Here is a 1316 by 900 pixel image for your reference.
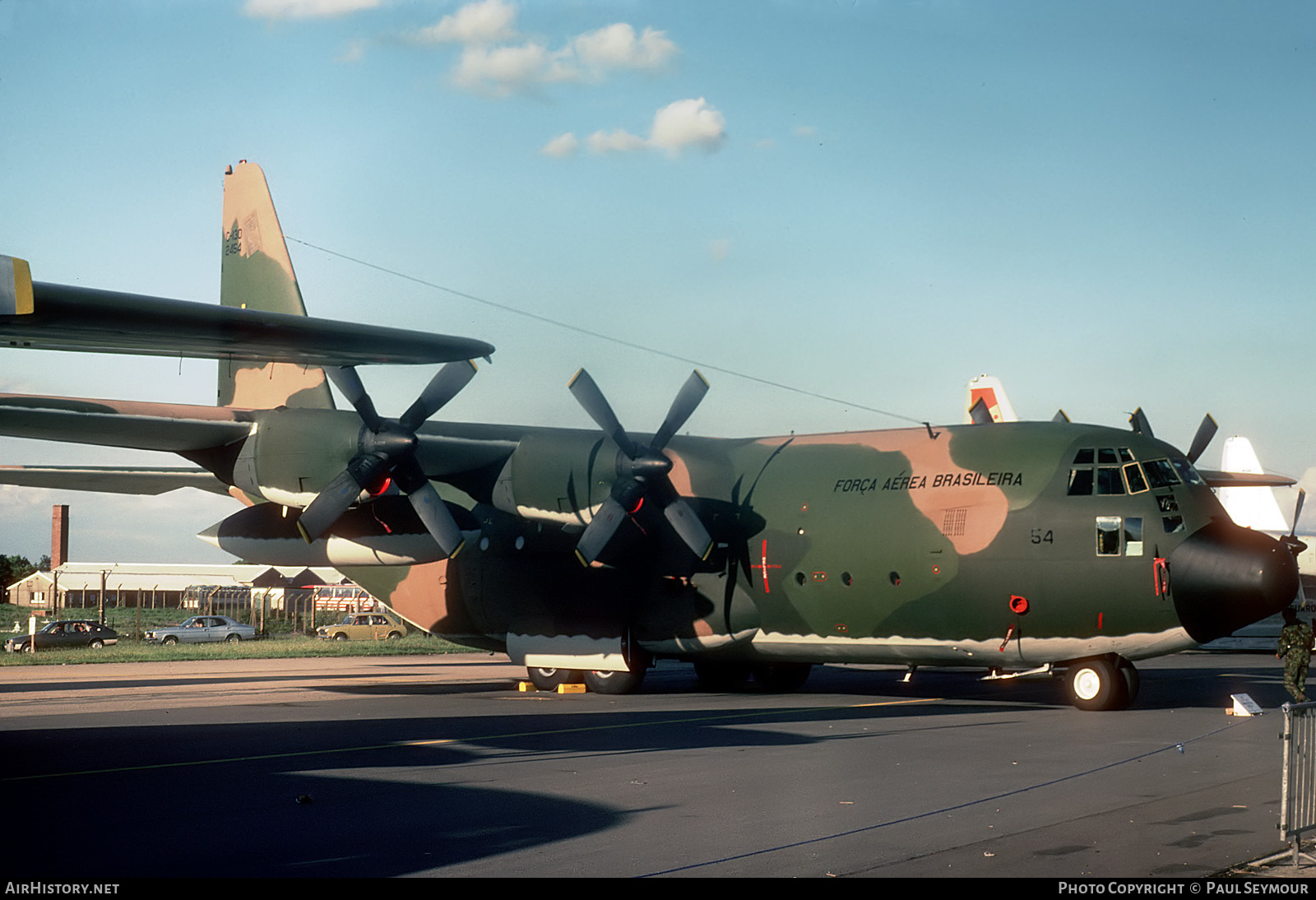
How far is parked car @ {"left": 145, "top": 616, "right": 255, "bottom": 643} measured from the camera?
5197 centimetres

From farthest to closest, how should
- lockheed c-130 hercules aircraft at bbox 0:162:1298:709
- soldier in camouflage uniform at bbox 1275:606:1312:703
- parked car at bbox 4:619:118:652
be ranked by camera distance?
parked car at bbox 4:619:118:652 < lockheed c-130 hercules aircraft at bbox 0:162:1298:709 < soldier in camouflage uniform at bbox 1275:606:1312:703

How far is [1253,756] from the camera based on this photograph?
14.4 m

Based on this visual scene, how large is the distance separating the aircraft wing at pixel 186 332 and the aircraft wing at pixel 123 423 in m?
14.3

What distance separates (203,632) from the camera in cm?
5269

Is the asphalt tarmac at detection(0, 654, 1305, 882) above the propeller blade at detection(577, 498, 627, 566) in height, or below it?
below

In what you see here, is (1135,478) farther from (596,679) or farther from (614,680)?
(596,679)

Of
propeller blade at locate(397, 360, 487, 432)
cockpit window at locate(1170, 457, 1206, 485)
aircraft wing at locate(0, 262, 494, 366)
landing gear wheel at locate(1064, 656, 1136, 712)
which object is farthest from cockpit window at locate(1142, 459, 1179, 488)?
aircraft wing at locate(0, 262, 494, 366)

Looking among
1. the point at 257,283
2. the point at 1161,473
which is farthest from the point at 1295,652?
the point at 257,283

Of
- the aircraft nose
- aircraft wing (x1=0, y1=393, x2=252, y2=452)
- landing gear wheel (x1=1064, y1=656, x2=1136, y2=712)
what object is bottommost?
landing gear wheel (x1=1064, y1=656, x2=1136, y2=712)

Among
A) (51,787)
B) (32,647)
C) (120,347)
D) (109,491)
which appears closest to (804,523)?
(51,787)

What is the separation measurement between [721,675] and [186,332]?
68.7 ft

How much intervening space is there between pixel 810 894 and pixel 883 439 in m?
15.1

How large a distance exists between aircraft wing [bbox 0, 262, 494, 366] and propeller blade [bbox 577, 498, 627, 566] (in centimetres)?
1496

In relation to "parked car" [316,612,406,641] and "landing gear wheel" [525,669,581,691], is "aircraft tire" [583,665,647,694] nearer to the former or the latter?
"landing gear wheel" [525,669,581,691]
